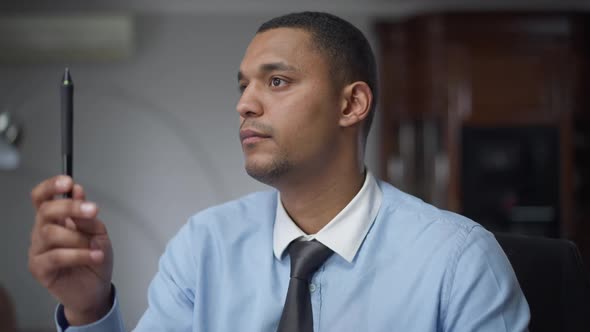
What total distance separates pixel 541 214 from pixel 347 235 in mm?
3196

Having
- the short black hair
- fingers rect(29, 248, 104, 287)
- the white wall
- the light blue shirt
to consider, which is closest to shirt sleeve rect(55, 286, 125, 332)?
the light blue shirt

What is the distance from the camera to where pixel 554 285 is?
1151 millimetres

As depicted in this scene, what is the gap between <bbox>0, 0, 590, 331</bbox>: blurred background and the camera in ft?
13.0

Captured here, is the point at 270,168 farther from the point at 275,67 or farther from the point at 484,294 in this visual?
the point at 484,294

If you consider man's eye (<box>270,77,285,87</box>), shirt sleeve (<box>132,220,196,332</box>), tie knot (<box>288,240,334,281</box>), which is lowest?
shirt sleeve (<box>132,220,196,332</box>)

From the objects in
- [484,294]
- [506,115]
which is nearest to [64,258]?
[484,294]

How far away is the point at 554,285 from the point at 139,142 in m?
3.60

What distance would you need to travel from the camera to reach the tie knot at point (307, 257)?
115 centimetres

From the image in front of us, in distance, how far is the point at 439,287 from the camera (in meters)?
1.08

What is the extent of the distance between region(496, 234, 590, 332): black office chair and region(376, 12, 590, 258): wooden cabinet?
9.02 ft

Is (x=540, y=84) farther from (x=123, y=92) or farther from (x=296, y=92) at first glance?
(x=296, y=92)

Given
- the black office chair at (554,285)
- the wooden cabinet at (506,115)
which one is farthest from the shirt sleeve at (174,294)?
the wooden cabinet at (506,115)

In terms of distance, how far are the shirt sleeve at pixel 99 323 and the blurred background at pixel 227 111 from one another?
309cm

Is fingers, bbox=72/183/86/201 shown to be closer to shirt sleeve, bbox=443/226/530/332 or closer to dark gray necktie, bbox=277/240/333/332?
dark gray necktie, bbox=277/240/333/332
